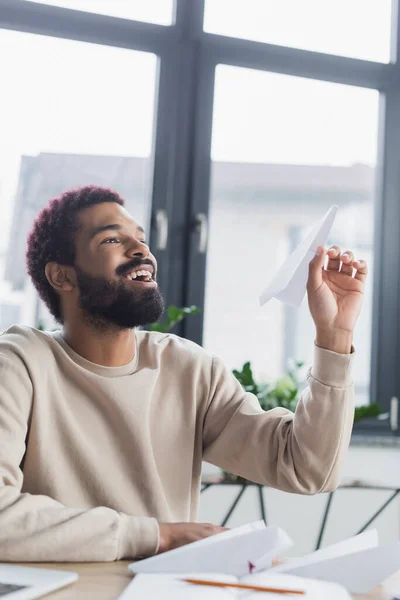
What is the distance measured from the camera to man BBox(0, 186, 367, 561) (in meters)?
1.20

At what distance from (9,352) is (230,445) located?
1.52 ft

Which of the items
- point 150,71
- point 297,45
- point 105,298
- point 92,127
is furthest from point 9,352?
point 297,45

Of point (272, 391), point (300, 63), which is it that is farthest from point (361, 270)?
point (300, 63)

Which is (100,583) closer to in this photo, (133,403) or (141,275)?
(133,403)

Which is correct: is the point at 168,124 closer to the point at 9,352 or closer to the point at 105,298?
the point at 105,298

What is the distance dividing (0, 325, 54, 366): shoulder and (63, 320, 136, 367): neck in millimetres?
66

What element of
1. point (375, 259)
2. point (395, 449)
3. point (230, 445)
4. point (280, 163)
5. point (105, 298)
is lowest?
point (395, 449)

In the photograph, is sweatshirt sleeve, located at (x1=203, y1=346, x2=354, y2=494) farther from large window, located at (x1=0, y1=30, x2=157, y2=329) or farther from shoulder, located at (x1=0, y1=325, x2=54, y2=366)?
large window, located at (x1=0, y1=30, x2=157, y2=329)

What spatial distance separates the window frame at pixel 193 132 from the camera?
2.59 m

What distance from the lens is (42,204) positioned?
251 cm

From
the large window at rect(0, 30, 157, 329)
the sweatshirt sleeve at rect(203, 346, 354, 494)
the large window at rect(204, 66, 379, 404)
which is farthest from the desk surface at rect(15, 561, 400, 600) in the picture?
the large window at rect(204, 66, 379, 404)

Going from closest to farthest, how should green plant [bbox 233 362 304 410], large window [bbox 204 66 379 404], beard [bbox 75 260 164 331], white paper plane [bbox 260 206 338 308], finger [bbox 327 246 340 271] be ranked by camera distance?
white paper plane [bbox 260 206 338 308]
finger [bbox 327 246 340 271]
beard [bbox 75 260 164 331]
green plant [bbox 233 362 304 410]
large window [bbox 204 66 379 404]

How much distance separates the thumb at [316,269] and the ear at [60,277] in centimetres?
53

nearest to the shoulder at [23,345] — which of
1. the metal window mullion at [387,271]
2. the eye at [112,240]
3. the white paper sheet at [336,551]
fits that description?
the eye at [112,240]
